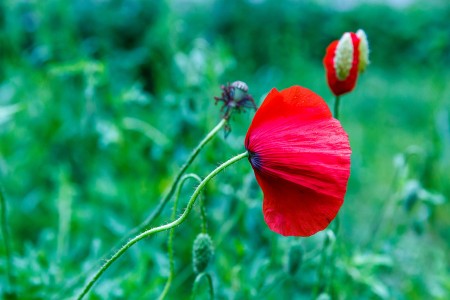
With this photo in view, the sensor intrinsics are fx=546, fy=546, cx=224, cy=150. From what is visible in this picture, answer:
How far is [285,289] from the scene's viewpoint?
4.82ft

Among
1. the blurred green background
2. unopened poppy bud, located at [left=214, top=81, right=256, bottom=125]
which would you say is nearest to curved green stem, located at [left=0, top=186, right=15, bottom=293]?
the blurred green background

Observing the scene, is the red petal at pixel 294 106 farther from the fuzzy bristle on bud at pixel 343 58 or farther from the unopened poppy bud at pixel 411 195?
the unopened poppy bud at pixel 411 195

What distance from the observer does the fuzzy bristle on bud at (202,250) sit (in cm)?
85

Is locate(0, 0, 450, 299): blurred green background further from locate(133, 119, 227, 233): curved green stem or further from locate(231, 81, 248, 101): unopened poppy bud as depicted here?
locate(231, 81, 248, 101): unopened poppy bud

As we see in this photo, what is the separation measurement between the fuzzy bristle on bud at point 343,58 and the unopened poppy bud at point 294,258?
32 centimetres

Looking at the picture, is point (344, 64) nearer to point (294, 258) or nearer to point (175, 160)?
point (294, 258)

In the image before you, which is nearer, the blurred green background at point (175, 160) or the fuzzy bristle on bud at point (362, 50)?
the fuzzy bristle on bud at point (362, 50)

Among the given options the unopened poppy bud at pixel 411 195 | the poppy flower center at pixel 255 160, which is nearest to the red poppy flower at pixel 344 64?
the poppy flower center at pixel 255 160

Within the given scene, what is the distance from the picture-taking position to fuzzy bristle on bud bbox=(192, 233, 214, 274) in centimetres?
85

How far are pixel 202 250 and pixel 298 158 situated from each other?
0.84 ft

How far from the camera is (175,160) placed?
1.67 m

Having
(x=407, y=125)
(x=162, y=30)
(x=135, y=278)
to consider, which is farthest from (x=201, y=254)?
(x=407, y=125)

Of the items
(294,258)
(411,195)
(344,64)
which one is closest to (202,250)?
(294,258)

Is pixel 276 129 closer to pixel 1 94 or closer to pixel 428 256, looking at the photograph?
pixel 428 256
